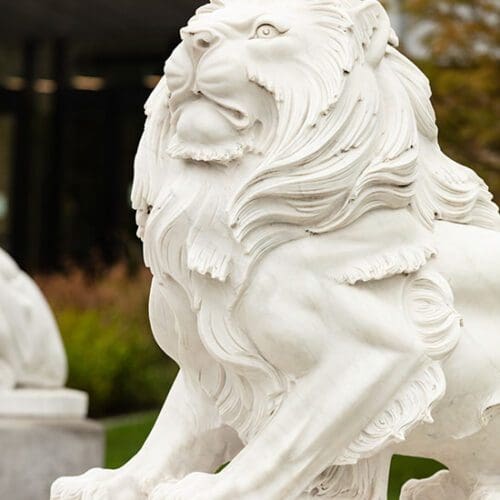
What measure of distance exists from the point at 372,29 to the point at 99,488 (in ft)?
3.91

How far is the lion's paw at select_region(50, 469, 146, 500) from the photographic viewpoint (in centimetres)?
319

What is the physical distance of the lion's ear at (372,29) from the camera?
10.0ft

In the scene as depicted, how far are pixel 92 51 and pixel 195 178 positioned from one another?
18444 millimetres

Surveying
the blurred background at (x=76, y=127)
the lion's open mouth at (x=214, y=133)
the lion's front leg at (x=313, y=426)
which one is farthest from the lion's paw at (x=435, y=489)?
the blurred background at (x=76, y=127)

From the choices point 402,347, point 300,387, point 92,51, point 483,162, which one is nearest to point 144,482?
point 300,387

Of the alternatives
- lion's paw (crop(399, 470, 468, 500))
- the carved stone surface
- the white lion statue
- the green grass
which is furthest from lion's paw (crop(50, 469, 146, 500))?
the green grass

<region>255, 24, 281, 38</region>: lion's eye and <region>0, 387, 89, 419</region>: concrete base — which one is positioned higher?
<region>255, 24, 281, 38</region>: lion's eye

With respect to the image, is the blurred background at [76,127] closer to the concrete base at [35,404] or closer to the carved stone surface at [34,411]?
the carved stone surface at [34,411]

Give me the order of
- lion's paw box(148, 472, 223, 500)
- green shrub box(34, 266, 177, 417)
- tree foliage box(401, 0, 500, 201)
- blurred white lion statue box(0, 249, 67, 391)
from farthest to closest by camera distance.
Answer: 1. green shrub box(34, 266, 177, 417)
2. tree foliage box(401, 0, 500, 201)
3. blurred white lion statue box(0, 249, 67, 391)
4. lion's paw box(148, 472, 223, 500)

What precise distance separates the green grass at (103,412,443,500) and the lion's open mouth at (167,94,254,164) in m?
4.78

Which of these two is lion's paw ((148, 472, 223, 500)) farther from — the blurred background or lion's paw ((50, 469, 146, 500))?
the blurred background

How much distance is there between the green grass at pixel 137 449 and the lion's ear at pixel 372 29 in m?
4.71

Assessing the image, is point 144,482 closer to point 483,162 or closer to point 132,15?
point 483,162

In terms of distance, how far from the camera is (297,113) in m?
2.93
